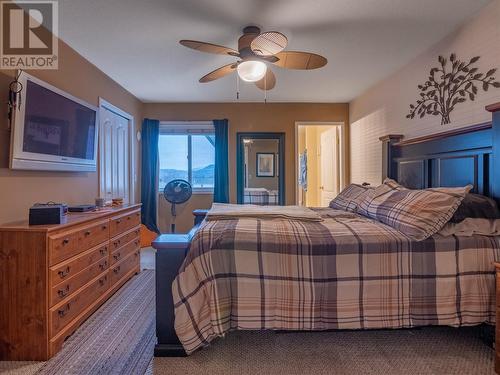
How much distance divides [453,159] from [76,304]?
3057mm

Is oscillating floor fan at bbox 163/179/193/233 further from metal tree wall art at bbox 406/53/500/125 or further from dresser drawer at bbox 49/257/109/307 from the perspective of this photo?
metal tree wall art at bbox 406/53/500/125

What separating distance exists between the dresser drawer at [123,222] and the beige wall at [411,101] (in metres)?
3.03

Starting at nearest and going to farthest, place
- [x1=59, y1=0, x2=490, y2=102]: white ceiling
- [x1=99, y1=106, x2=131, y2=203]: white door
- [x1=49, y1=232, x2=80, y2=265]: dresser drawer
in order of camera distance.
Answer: [x1=49, y1=232, x2=80, y2=265]: dresser drawer, [x1=59, y1=0, x2=490, y2=102]: white ceiling, [x1=99, y1=106, x2=131, y2=203]: white door

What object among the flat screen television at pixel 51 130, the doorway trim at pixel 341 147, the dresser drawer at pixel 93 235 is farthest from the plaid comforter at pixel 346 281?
the doorway trim at pixel 341 147

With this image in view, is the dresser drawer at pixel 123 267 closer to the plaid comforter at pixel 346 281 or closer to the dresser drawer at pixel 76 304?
the dresser drawer at pixel 76 304

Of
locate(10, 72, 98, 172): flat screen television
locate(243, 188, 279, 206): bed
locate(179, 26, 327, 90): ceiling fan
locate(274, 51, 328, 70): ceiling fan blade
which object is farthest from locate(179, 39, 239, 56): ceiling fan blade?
locate(243, 188, 279, 206): bed

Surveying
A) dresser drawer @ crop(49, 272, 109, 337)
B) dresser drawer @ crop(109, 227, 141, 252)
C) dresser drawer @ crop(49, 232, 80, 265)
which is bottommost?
dresser drawer @ crop(49, 272, 109, 337)

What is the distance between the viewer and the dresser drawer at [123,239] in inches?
107

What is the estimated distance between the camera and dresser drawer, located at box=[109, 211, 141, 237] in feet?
8.94

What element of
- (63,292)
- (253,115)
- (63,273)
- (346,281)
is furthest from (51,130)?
(253,115)

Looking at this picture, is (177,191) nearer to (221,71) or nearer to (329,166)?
(221,71)

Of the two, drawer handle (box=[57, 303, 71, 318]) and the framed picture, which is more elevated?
the framed picture

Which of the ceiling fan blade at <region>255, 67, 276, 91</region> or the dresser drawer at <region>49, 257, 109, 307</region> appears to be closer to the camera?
the dresser drawer at <region>49, 257, 109, 307</region>

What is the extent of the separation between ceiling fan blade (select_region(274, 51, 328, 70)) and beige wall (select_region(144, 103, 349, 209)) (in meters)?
2.52
